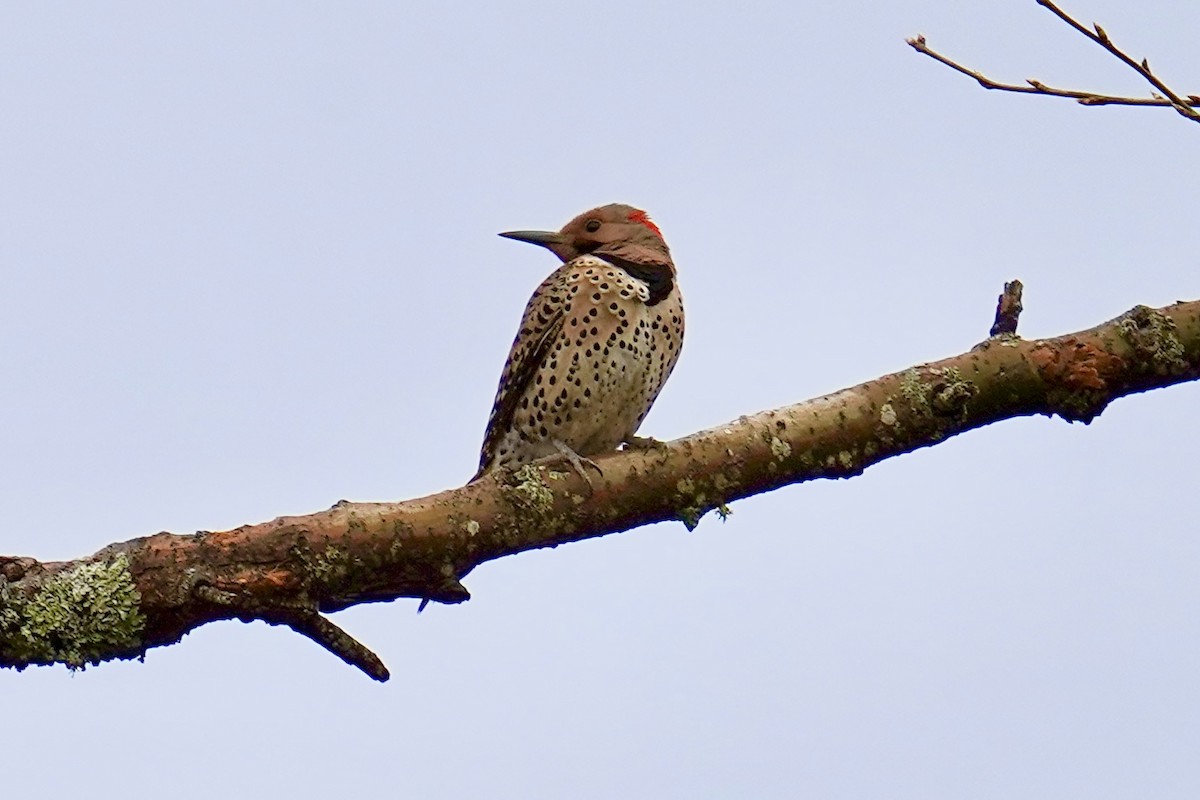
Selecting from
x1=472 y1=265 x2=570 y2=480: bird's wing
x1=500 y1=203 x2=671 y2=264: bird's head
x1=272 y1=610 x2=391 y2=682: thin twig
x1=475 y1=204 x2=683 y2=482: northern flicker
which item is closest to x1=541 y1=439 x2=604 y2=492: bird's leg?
x1=272 y1=610 x2=391 y2=682: thin twig

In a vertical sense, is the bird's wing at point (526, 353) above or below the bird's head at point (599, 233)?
below

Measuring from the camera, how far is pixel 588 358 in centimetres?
591

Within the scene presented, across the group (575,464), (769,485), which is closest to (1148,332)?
(769,485)

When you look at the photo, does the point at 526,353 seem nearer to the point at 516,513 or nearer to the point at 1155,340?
the point at 516,513

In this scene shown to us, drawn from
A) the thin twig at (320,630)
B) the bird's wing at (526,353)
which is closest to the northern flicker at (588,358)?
the bird's wing at (526,353)

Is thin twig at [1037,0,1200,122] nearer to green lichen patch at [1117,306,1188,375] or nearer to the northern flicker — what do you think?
green lichen patch at [1117,306,1188,375]

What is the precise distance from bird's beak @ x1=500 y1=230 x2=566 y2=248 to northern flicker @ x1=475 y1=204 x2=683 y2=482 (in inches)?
13.4

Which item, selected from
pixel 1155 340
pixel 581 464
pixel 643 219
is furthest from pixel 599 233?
pixel 1155 340

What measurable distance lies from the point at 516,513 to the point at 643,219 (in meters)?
2.75

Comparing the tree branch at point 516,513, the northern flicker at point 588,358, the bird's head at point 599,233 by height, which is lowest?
the tree branch at point 516,513

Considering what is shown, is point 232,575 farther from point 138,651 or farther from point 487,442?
point 487,442

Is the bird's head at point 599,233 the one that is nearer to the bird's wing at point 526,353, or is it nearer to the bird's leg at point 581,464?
the bird's wing at point 526,353

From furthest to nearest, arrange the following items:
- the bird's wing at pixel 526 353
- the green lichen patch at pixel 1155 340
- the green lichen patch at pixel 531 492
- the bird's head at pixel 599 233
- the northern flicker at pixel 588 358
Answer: the bird's head at pixel 599 233 → the bird's wing at pixel 526 353 → the northern flicker at pixel 588 358 → the green lichen patch at pixel 1155 340 → the green lichen patch at pixel 531 492

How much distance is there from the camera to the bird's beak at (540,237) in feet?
22.1
